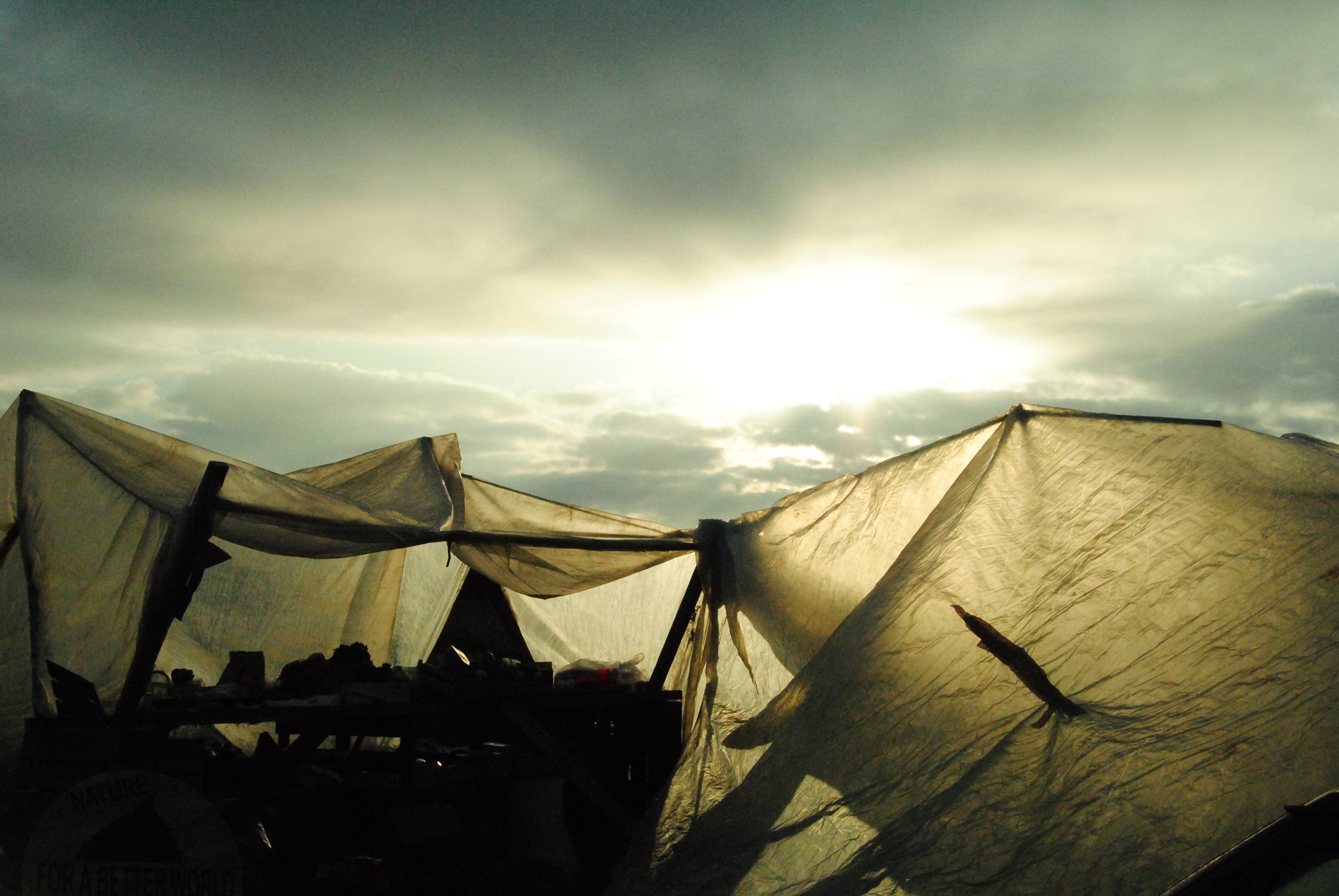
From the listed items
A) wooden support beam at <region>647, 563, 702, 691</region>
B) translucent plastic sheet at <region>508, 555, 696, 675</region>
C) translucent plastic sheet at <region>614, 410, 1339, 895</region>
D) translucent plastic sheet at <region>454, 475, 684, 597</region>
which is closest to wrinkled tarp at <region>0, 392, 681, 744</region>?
translucent plastic sheet at <region>454, 475, 684, 597</region>

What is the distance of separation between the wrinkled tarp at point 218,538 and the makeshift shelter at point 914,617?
0.8 inches

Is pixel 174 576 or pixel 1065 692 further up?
pixel 174 576

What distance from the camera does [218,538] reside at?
6.51 metres

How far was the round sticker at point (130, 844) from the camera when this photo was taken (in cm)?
457

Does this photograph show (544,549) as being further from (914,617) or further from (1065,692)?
(1065,692)

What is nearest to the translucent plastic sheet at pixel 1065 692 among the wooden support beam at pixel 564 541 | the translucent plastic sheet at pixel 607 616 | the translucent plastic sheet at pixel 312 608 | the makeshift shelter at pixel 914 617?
the makeshift shelter at pixel 914 617

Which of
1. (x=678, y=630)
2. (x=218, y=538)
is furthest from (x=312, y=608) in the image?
(x=678, y=630)

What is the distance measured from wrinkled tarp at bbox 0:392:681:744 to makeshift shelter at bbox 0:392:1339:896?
21 mm

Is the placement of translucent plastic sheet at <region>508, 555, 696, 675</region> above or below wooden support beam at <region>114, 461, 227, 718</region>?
below

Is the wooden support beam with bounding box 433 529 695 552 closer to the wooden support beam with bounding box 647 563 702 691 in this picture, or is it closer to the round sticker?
the wooden support beam with bounding box 647 563 702 691

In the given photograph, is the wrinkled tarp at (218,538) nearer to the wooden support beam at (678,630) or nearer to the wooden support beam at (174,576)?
the wooden support beam at (174,576)

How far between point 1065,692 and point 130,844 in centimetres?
435

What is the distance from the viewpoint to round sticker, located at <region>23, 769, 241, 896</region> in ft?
15.0

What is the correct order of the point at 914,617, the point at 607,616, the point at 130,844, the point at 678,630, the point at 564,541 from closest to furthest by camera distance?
the point at 130,844 → the point at 914,617 → the point at 564,541 → the point at 678,630 → the point at 607,616
